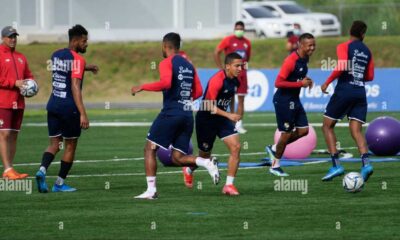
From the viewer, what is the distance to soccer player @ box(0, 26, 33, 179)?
732 inches

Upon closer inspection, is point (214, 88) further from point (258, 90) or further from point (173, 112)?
point (258, 90)

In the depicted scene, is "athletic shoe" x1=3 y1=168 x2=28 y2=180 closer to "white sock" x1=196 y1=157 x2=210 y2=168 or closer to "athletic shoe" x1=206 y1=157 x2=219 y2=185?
"white sock" x1=196 y1=157 x2=210 y2=168

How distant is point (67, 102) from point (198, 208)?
2.88 metres

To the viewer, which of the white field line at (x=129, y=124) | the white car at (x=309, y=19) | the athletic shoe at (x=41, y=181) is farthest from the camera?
the white car at (x=309, y=19)

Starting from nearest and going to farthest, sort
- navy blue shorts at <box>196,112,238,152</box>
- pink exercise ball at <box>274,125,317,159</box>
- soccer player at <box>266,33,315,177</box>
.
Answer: navy blue shorts at <box>196,112,238,152</box> → soccer player at <box>266,33,315,177</box> → pink exercise ball at <box>274,125,317,159</box>

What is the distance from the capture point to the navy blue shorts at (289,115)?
1891 centimetres

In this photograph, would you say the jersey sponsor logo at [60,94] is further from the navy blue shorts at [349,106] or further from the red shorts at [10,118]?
the navy blue shorts at [349,106]

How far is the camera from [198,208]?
14969mm

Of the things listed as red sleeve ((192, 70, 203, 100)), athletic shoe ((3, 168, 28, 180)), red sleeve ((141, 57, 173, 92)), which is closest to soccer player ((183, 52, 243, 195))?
red sleeve ((192, 70, 203, 100))

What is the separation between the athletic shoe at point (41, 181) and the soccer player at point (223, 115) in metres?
2.21

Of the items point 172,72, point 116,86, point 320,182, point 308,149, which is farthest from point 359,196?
point 116,86

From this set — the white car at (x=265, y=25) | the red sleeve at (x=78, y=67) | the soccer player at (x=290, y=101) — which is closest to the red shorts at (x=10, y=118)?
the red sleeve at (x=78, y=67)

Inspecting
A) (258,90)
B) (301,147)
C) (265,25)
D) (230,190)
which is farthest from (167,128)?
(265,25)

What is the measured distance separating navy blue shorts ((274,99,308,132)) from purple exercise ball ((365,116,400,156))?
3100 mm
